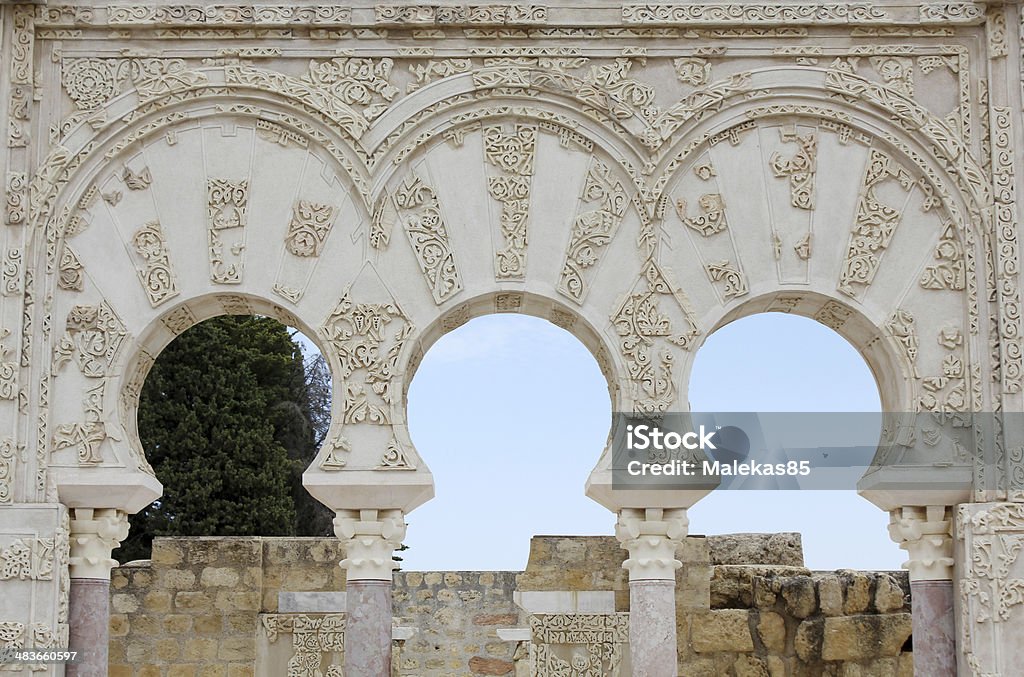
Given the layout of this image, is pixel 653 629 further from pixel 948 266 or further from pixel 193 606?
pixel 193 606

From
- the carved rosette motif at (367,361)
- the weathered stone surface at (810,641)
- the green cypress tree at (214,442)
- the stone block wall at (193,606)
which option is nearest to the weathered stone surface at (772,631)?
the weathered stone surface at (810,641)

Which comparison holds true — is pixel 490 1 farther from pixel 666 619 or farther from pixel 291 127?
pixel 666 619

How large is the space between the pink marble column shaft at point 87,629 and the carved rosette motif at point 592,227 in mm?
3276

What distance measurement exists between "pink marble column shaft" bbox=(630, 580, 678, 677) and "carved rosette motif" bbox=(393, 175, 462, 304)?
2082mm

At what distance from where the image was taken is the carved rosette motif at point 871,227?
864 centimetres

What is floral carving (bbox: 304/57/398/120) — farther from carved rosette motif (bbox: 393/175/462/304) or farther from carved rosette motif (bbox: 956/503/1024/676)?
carved rosette motif (bbox: 956/503/1024/676)

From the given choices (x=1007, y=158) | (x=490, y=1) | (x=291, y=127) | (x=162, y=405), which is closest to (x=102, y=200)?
(x=291, y=127)

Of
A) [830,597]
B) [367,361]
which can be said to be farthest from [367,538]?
[830,597]

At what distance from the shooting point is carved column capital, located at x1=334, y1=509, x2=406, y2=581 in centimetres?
841

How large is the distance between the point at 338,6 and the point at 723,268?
9.27 feet

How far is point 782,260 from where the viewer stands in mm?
8680

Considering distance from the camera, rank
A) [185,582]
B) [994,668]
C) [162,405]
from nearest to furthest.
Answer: [994,668]
[185,582]
[162,405]

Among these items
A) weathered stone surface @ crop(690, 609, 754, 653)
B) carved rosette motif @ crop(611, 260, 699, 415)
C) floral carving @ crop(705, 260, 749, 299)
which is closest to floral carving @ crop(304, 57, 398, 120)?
carved rosette motif @ crop(611, 260, 699, 415)

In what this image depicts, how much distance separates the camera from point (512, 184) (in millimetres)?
8758
